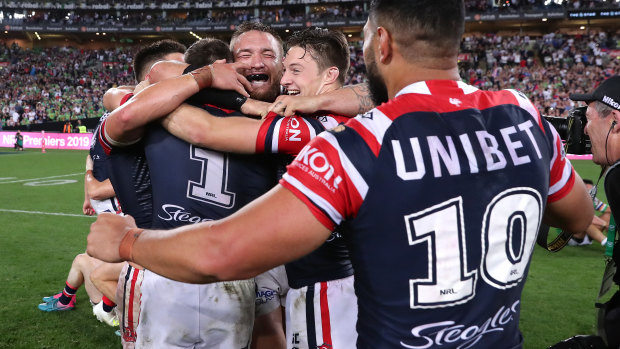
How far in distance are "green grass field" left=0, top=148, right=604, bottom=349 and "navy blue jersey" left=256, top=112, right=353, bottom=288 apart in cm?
291

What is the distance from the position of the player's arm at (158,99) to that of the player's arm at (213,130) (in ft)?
0.22

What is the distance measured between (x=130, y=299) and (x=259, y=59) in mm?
1597

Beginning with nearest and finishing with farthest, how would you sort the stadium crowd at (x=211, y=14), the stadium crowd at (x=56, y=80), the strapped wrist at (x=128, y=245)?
1. the strapped wrist at (x=128, y=245)
2. the stadium crowd at (x=56, y=80)
3. the stadium crowd at (x=211, y=14)

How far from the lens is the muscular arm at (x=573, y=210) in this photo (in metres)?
1.81

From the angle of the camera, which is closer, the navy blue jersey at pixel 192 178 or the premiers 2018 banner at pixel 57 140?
the navy blue jersey at pixel 192 178

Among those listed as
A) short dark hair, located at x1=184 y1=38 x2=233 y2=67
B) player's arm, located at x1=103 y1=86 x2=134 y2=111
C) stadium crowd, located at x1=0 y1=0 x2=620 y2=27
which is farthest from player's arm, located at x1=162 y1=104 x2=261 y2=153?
stadium crowd, located at x1=0 y1=0 x2=620 y2=27

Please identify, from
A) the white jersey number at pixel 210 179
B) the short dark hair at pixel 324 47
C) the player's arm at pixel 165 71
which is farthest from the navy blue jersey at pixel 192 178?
the short dark hair at pixel 324 47

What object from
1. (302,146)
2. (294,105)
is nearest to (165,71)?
(294,105)

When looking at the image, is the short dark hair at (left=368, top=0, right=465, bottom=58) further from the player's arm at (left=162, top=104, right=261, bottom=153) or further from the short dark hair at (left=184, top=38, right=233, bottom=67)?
the short dark hair at (left=184, top=38, right=233, bottom=67)

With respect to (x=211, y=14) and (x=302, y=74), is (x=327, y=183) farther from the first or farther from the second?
(x=211, y=14)

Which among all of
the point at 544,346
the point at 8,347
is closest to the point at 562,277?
the point at 544,346

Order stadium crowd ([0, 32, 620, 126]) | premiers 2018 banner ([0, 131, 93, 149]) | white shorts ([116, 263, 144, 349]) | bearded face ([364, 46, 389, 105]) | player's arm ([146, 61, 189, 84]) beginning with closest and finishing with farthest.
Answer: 1. bearded face ([364, 46, 389, 105])
2. white shorts ([116, 263, 144, 349])
3. player's arm ([146, 61, 189, 84])
4. premiers 2018 banner ([0, 131, 93, 149])
5. stadium crowd ([0, 32, 620, 126])

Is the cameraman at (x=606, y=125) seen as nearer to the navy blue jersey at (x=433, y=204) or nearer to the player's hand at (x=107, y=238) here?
the navy blue jersey at (x=433, y=204)

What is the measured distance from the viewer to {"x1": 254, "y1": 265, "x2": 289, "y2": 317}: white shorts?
9.80 ft
